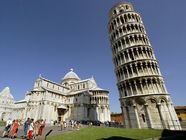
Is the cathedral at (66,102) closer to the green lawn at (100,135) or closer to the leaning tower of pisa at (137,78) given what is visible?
the leaning tower of pisa at (137,78)

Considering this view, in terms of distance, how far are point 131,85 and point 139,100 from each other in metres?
3.43

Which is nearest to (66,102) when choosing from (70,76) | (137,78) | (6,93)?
(70,76)

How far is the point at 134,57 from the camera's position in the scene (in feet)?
98.0

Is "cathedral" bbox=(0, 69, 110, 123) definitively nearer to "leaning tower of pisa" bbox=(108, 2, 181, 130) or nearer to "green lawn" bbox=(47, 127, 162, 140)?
"leaning tower of pisa" bbox=(108, 2, 181, 130)

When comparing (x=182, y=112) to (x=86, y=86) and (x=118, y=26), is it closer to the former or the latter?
(x=86, y=86)

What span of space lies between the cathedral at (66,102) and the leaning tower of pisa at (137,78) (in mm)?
24187

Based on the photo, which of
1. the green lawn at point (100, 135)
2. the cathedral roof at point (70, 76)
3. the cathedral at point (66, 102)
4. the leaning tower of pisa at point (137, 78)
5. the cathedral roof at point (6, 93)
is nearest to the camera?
the green lawn at point (100, 135)

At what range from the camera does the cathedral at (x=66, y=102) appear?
42.7 m

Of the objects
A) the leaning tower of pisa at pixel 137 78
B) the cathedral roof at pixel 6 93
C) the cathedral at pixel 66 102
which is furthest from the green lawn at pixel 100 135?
the cathedral roof at pixel 6 93

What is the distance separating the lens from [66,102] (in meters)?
53.0

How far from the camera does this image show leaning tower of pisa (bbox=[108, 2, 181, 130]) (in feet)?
82.4

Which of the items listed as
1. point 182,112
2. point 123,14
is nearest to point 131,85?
point 123,14

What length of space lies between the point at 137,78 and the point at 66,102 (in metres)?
34.1

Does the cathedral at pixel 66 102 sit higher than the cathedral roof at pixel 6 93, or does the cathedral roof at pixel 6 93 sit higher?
the cathedral roof at pixel 6 93
